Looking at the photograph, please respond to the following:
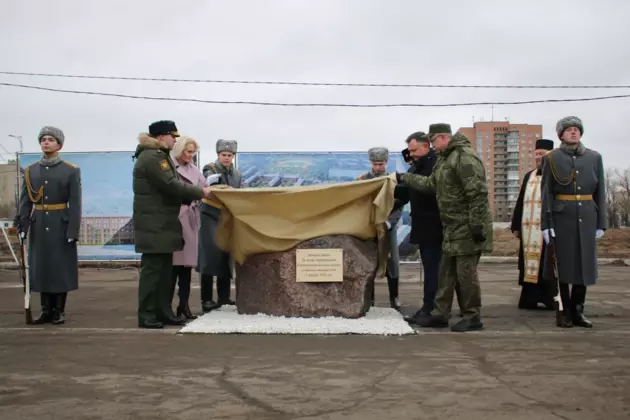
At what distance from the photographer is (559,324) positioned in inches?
217

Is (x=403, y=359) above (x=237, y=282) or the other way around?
the other way around

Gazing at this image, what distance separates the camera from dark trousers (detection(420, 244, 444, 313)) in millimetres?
5793

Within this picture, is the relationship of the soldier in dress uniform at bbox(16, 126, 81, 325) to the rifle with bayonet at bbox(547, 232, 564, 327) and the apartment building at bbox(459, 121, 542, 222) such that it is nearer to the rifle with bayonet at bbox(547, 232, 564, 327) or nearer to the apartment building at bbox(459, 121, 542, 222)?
the rifle with bayonet at bbox(547, 232, 564, 327)

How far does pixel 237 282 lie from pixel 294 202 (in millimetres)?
945

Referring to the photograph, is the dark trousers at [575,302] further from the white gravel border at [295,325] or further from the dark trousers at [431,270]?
the white gravel border at [295,325]

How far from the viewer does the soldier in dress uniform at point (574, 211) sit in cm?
558

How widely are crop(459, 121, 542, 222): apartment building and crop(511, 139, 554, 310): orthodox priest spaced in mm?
58456

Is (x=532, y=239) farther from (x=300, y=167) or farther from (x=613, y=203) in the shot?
(x=613, y=203)

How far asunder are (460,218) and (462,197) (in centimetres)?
18

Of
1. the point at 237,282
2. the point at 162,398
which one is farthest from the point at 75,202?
the point at 162,398

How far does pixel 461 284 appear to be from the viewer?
529cm

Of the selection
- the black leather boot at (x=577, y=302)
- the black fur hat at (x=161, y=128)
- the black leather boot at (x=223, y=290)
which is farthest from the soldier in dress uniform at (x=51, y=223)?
the black leather boot at (x=577, y=302)

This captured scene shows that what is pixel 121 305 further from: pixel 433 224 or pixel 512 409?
pixel 512 409

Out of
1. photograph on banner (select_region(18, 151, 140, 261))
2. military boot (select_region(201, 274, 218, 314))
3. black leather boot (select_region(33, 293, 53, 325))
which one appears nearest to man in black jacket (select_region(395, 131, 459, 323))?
military boot (select_region(201, 274, 218, 314))
